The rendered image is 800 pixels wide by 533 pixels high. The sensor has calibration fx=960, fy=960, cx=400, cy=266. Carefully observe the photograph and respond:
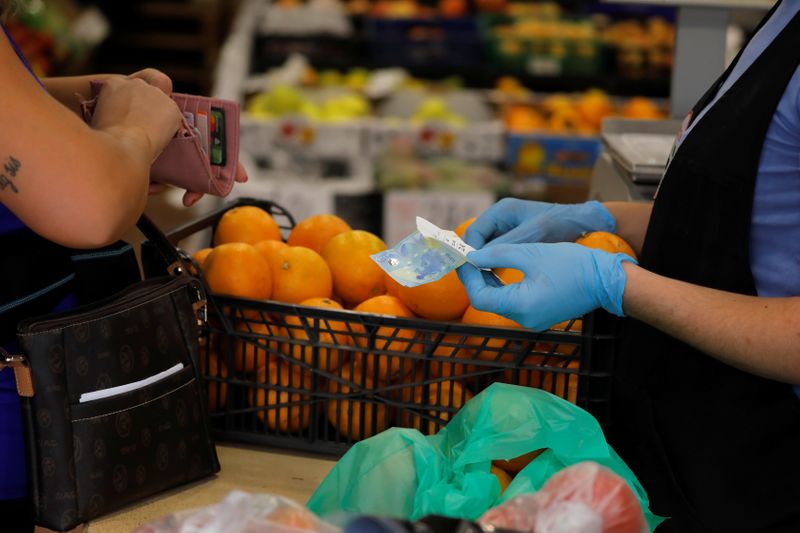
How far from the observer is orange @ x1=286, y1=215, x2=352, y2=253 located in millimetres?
1963

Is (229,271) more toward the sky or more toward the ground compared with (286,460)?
more toward the sky

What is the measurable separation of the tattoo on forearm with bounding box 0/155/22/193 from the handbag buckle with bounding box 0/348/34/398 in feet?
0.83

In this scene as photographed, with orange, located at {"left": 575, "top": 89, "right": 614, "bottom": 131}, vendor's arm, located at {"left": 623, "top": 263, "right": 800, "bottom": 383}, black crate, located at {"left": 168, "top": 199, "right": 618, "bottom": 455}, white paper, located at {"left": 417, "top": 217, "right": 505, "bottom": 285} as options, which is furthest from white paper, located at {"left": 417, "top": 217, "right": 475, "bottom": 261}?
orange, located at {"left": 575, "top": 89, "right": 614, "bottom": 131}

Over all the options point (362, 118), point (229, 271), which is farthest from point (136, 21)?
point (229, 271)

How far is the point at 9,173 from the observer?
→ 1.16 metres

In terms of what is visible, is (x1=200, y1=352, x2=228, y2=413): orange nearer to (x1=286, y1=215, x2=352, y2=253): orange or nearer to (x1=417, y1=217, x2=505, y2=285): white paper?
(x1=286, y1=215, x2=352, y2=253): orange

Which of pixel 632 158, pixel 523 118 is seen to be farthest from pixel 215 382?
pixel 523 118

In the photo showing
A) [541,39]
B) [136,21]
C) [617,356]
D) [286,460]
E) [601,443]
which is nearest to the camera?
[601,443]

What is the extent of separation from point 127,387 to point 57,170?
36cm

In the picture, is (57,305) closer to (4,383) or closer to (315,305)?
(4,383)

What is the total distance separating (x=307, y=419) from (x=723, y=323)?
28.7 inches

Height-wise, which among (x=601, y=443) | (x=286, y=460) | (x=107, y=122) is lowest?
(x=286, y=460)

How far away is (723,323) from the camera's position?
1.33 metres

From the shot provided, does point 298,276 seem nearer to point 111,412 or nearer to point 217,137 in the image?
point 217,137
